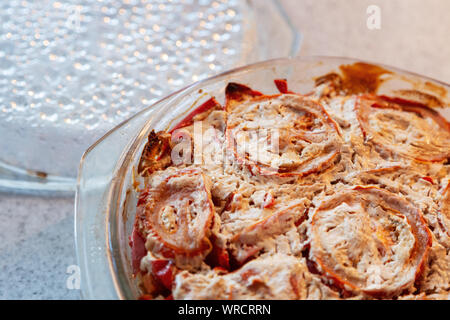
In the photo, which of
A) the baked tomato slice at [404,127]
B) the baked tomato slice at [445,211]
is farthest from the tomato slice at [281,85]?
the baked tomato slice at [445,211]

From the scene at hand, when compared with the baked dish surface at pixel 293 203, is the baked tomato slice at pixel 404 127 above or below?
above

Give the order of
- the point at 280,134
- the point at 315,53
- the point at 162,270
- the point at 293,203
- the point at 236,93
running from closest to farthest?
1. the point at 162,270
2. the point at 293,203
3. the point at 280,134
4. the point at 236,93
5. the point at 315,53

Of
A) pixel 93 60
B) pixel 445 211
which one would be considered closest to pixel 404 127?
pixel 445 211

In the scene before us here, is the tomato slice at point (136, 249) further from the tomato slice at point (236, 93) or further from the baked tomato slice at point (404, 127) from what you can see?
the baked tomato slice at point (404, 127)

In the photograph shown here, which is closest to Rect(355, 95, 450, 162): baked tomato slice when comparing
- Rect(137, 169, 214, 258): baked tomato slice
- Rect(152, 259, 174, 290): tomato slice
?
Rect(137, 169, 214, 258): baked tomato slice

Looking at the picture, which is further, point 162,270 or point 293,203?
point 293,203

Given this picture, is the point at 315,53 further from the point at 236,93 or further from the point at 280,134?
the point at 280,134

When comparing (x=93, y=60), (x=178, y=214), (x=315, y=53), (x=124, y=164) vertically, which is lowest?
(x=178, y=214)

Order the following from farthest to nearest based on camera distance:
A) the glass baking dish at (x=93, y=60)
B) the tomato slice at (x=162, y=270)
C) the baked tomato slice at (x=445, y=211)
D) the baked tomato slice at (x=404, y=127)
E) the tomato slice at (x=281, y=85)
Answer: the glass baking dish at (x=93, y=60) → the tomato slice at (x=281, y=85) → the baked tomato slice at (x=404, y=127) → the baked tomato slice at (x=445, y=211) → the tomato slice at (x=162, y=270)
